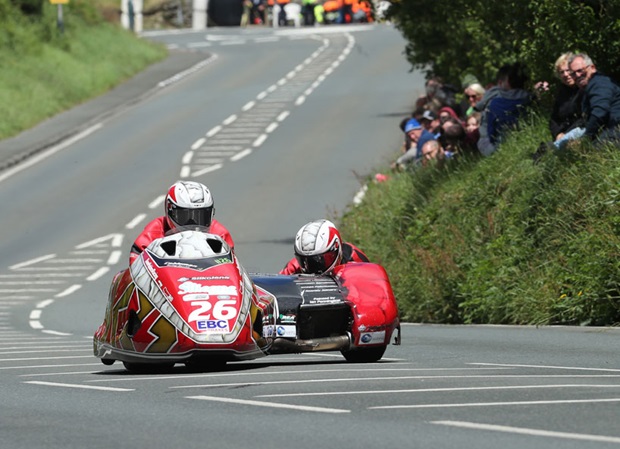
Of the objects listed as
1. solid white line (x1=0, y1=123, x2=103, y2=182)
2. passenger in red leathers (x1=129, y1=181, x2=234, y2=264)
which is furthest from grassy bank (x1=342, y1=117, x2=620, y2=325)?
solid white line (x1=0, y1=123, x2=103, y2=182)

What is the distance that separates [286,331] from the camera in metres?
13.2

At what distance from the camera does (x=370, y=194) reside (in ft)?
91.2

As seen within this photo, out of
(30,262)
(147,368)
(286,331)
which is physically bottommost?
(30,262)

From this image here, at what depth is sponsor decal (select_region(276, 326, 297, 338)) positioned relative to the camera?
13.1m

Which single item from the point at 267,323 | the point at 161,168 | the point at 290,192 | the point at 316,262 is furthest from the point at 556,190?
the point at 161,168

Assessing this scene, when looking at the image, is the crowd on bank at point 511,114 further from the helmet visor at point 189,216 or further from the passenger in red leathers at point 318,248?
the helmet visor at point 189,216

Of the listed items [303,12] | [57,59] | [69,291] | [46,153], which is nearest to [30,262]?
[69,291]

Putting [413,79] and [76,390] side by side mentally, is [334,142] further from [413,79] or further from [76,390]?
[76,390]

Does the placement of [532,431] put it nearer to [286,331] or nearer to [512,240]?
[286,331]

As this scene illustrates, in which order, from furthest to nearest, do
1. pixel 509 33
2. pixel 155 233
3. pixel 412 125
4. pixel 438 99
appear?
pixel 438 99 < pixel 412 125 < pixel 509 33 < pixel 155 233

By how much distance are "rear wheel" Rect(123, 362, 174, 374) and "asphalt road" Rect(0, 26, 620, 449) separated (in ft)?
0.64

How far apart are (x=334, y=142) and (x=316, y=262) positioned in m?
28.9

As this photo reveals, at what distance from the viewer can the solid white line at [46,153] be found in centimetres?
4144

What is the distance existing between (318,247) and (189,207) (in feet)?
3.87
